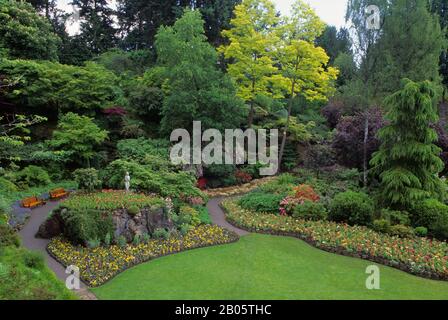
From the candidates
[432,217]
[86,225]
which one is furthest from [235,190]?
[86,225]

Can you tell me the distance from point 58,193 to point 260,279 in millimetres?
11029

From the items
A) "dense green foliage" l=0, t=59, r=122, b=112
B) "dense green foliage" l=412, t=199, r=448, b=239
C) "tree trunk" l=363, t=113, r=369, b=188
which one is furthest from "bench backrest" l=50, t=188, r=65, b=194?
"dense green foliage" l=412, t=199, r=448, b=239

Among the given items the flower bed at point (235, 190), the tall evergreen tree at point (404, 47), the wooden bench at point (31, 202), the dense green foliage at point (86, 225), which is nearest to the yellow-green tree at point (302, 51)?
the tall evergreen tree at point (404, 47)

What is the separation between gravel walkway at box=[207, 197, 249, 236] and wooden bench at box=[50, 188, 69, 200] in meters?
6.63

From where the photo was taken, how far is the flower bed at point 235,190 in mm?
19047

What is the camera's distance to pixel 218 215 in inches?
624

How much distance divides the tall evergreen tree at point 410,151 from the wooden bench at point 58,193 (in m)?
13.5

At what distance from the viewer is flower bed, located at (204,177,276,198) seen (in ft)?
62.5

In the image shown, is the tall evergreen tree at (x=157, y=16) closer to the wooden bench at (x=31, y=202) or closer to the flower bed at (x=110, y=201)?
the flower bed at (x=110, y=201)

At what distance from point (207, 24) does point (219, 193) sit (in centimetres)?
1447

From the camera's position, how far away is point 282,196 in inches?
649

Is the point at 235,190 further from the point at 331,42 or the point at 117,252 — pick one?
the point at 331,42

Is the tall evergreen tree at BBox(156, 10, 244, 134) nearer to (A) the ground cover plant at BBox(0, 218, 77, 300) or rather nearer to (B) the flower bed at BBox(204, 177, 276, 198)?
(B) the flower bed at BBox(204, 177, 276, 198)
